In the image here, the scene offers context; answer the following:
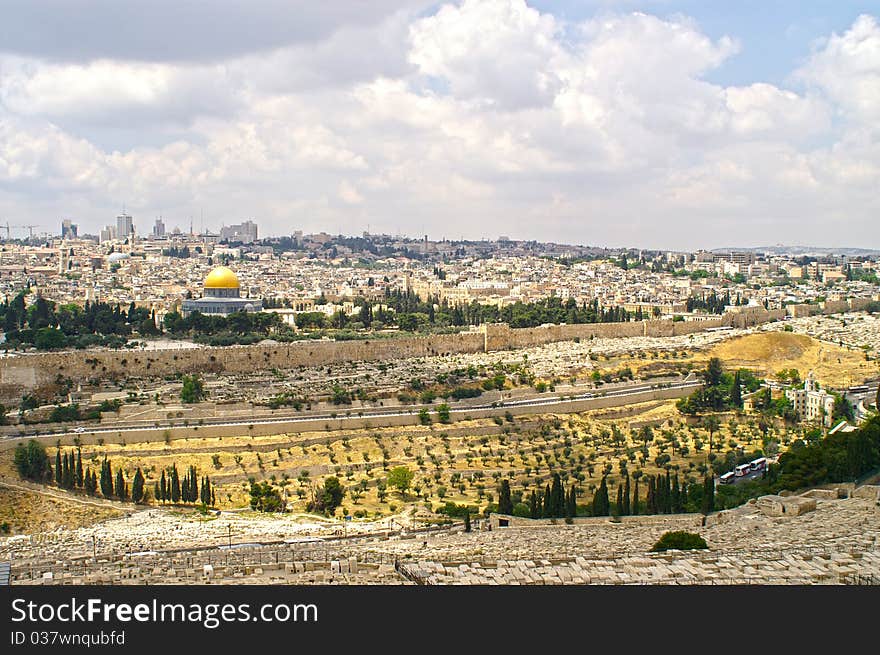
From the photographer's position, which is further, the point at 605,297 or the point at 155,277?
the point at 155,277

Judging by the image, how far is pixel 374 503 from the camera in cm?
1958

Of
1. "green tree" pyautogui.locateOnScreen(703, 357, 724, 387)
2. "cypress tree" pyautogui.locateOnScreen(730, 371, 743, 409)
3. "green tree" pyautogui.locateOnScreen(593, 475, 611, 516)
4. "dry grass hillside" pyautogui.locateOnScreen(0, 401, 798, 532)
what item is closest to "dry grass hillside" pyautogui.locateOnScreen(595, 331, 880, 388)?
"green tree" pyautogui.locateOnScreen(703, 357, 724, 387)

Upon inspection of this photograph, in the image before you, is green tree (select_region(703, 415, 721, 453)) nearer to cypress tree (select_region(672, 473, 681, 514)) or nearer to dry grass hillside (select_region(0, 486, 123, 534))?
cypress tree (select_region(672, 473, 681, 514))

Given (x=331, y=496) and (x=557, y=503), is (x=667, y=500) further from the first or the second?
(x=331, y=496)

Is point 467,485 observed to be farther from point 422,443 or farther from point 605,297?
point 605,297

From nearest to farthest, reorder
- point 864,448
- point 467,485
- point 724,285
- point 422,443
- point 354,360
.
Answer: point 864,448 → point 467,485 → point 422,443 → point 354,360 → point 724,285

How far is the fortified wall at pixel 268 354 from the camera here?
92.7 feet

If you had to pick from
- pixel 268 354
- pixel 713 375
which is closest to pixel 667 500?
pixel 713 375

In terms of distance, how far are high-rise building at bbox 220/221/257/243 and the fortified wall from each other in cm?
8905

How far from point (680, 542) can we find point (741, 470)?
950 centimetres

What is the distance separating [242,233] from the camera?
420ft

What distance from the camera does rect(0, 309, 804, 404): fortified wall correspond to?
2827cm
